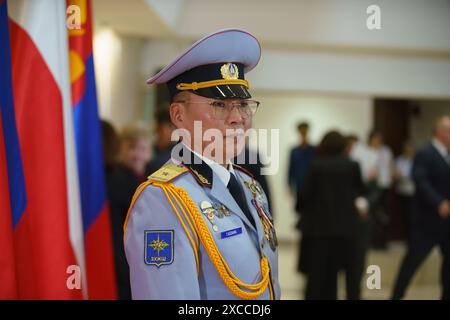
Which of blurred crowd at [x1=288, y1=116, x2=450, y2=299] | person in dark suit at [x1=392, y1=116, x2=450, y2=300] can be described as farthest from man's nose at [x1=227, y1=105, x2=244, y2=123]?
person in dark suit at [x1=392, y1=116, x2=450, y2=300]

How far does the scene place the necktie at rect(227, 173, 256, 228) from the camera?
116 centimetres

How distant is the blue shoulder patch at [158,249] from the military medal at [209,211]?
106 millimetres

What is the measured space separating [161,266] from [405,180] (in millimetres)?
7718

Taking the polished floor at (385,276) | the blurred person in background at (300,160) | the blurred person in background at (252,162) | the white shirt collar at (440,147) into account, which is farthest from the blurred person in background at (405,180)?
the blurred person in background at (252,162)

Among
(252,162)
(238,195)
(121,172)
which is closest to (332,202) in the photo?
(121,172)

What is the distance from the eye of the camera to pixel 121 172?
7.91 feet

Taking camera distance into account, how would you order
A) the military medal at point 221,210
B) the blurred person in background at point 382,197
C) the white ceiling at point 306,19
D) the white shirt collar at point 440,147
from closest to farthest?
1. the military medal at point 221,210
2. the white ceiling at point 306,19
3. the white shirt collar at point 440,147
4. the blurred person in background at point 382,197

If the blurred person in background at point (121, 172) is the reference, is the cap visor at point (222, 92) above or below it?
above

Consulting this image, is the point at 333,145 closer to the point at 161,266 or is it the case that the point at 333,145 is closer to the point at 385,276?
the point at 385,276

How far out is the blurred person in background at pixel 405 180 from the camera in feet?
26.5

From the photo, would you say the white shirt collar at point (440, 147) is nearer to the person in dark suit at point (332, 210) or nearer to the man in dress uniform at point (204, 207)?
the person in dark suit at point (332, 210)
